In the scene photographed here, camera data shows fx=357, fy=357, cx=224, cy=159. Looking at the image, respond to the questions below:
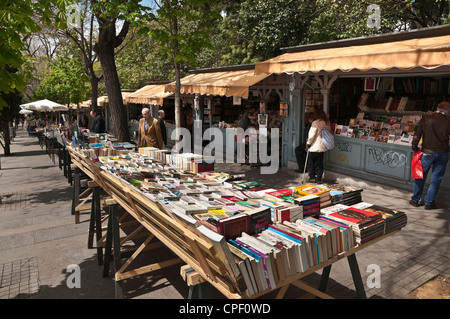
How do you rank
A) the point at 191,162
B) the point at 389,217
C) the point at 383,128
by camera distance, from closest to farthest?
the point at 389,217
the point at 191,162
the point at 383,128

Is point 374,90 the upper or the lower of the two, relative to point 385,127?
upper

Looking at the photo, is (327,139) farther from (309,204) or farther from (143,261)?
(309,204)

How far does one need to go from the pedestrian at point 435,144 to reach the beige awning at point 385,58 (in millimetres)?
1170

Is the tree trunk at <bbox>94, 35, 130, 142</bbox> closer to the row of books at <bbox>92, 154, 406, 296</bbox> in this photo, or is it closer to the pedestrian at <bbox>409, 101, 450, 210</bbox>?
the row of books at <bbox>92, 154, 406, 296</bbox>

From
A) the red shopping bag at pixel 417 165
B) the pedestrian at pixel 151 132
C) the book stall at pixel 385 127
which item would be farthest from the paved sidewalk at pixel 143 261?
the pedestrian at pixel 151 132

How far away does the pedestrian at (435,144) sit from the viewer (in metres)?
6.42

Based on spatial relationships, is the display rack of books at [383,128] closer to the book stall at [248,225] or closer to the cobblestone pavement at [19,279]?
the book stall at [248,225]

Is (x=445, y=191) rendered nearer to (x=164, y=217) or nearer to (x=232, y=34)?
(x=164, y=217)

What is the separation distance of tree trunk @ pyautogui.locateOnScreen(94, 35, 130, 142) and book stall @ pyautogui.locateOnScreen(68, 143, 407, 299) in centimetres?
638

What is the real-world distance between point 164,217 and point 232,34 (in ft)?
71.8

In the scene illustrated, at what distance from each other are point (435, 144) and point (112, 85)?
27.8ft

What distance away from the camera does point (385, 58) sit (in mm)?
6266

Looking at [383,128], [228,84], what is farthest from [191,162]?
[228,84]
